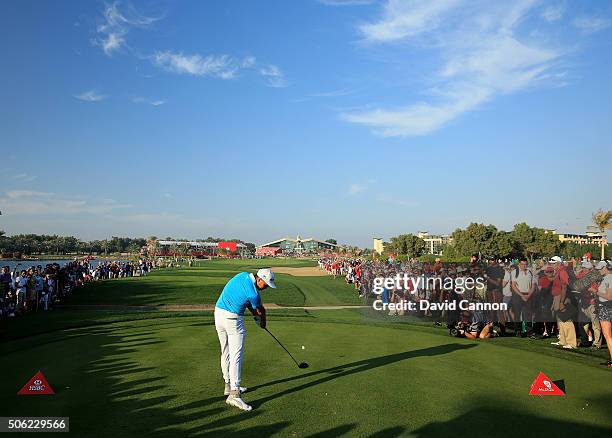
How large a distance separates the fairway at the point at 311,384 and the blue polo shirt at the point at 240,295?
1.53 metres

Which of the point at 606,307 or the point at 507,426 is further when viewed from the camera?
the point at 606,307

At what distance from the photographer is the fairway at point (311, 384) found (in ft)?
21.7

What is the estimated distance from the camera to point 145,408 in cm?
723

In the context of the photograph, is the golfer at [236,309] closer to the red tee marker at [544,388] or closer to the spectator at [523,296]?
the red tee marker at [544,388]

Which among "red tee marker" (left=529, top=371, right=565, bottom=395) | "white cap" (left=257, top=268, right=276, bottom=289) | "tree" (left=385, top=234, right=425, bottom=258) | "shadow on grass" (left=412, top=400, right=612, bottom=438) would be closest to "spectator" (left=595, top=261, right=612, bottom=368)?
"red tee marker" (left=529, top=371, right=565, bottom=395)

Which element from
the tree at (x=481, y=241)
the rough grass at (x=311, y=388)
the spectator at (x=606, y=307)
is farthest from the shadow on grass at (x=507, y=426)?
the tree at (x=481, y=241)

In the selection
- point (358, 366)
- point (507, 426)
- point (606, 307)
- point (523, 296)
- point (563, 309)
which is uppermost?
point (606, 307)

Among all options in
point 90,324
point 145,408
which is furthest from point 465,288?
point 90,324

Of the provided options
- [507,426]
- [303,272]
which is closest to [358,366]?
[507,426]

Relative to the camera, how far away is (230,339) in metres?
8.21

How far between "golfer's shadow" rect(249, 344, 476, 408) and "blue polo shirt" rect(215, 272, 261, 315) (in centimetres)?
162

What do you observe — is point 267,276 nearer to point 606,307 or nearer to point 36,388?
point 36,388

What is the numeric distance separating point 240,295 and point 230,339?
0.81 meters

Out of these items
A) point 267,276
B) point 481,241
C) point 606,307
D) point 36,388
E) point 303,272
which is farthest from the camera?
point 481,241
